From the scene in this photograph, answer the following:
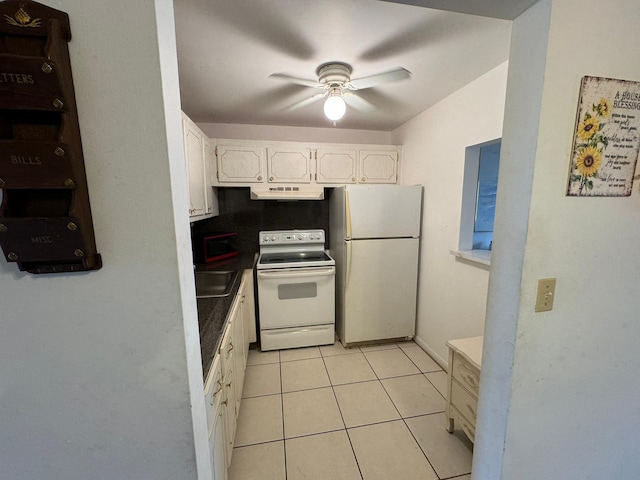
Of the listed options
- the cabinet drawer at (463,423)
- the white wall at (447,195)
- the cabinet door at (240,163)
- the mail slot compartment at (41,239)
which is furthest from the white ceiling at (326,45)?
the cabinet drawer at (463,423)

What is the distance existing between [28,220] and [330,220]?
2706mm

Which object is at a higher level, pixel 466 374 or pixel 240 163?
pixel 240 163

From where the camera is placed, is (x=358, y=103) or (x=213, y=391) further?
(x=358, y=103)

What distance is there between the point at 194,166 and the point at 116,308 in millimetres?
1562

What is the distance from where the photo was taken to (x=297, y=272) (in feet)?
8.20

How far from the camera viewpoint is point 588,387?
3.27ft

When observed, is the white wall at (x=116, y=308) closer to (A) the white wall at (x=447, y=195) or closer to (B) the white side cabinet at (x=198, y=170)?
(B) the white side cabinet at (x=198, y=170)

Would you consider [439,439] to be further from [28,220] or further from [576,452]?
[28,220]

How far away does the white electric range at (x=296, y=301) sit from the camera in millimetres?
2484

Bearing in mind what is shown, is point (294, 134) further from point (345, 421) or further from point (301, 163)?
point (345, 421)

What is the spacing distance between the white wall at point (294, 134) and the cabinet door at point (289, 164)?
373 millimetres

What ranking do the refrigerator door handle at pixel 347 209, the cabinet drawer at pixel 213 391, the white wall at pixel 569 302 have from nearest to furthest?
the white wall at pixel 569 302 < the cabinet drawer at pixel 213 391 < the refrigerator door handle at pixel 347 209

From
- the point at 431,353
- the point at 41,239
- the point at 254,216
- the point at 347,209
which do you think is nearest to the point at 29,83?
the point at 41,239

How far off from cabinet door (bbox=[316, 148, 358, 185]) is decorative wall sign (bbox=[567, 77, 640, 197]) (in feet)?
6.88
